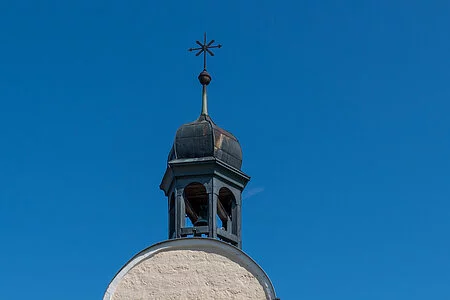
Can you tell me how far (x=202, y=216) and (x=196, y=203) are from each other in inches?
10.2

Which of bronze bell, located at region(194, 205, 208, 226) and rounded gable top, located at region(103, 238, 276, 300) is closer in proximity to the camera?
rounded gable top, located at region(103, 238, 276, 300)

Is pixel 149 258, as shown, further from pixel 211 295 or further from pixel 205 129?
pixel 205 129

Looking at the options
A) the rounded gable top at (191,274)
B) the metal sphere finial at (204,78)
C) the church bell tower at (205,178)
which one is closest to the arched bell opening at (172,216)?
the church bell tower at (205,178)

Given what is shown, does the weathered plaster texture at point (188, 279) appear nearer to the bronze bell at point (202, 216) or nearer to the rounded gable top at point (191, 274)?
the rounded gable top at point (191, 274)

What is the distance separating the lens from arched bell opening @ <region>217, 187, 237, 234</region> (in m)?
20.8

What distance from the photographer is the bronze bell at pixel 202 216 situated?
68.5ft

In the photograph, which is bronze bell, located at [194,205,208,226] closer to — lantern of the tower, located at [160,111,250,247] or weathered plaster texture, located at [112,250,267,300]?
lantern of the tower, located at [160,111,250,247]

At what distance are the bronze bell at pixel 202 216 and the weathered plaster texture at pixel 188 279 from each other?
58.7 inches

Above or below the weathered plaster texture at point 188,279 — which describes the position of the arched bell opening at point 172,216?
above

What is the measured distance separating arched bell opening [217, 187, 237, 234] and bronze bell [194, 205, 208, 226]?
26 centimetres

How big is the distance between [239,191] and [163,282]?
260cm

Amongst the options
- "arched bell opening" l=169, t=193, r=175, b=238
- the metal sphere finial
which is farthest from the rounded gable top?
the metal sphere finial

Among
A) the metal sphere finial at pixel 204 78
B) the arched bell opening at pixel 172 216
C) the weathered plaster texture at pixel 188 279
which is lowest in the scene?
the weathered plaster texture at pixel 188 279

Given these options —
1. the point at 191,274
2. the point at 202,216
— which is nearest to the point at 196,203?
the point at 202,216
